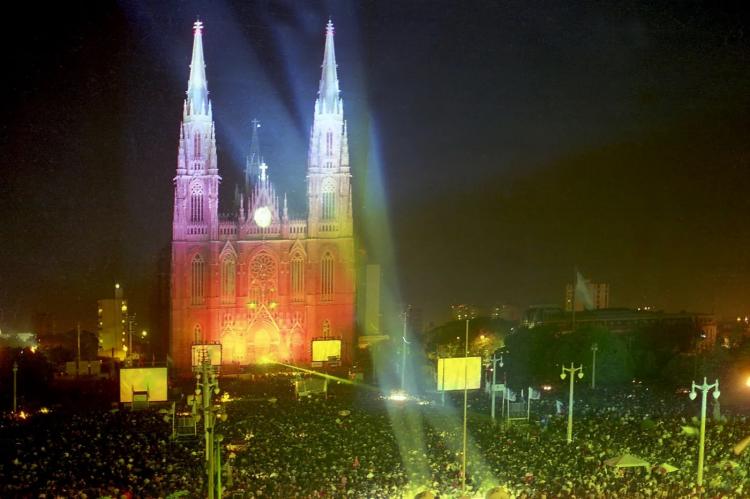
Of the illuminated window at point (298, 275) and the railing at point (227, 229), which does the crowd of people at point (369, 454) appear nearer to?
the illuminated window at point (298, 275)

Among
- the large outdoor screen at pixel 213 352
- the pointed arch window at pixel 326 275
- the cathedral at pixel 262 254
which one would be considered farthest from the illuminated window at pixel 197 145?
the large outdoor screen at pixel 213 352

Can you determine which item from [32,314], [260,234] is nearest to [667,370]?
[260,234]

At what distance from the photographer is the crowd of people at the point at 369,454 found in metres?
19.9

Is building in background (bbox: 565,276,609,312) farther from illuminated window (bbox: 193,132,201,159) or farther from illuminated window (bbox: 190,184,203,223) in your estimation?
illuminated window (bbox: 193,132,201,159)

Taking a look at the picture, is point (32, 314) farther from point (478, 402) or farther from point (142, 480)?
point (142, 480)

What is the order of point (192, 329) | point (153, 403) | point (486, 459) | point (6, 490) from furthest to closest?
point (192, 329), point (153, 403), point (486, 459), point (6, 490)

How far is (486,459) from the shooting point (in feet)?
75.6

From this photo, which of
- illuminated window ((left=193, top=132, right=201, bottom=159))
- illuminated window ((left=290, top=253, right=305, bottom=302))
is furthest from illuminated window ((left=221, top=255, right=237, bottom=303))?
illuminated window ((left=193, top=132, right=201, bottom=159))

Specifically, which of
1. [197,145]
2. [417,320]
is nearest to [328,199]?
[197,145]

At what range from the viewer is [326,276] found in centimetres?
5188

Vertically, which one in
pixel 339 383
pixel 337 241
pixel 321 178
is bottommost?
pixel 339 383

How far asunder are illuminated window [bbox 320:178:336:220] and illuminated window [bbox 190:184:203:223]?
7.76m

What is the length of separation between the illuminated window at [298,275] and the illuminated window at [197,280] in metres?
5.75

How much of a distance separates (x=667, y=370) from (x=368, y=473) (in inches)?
1226
